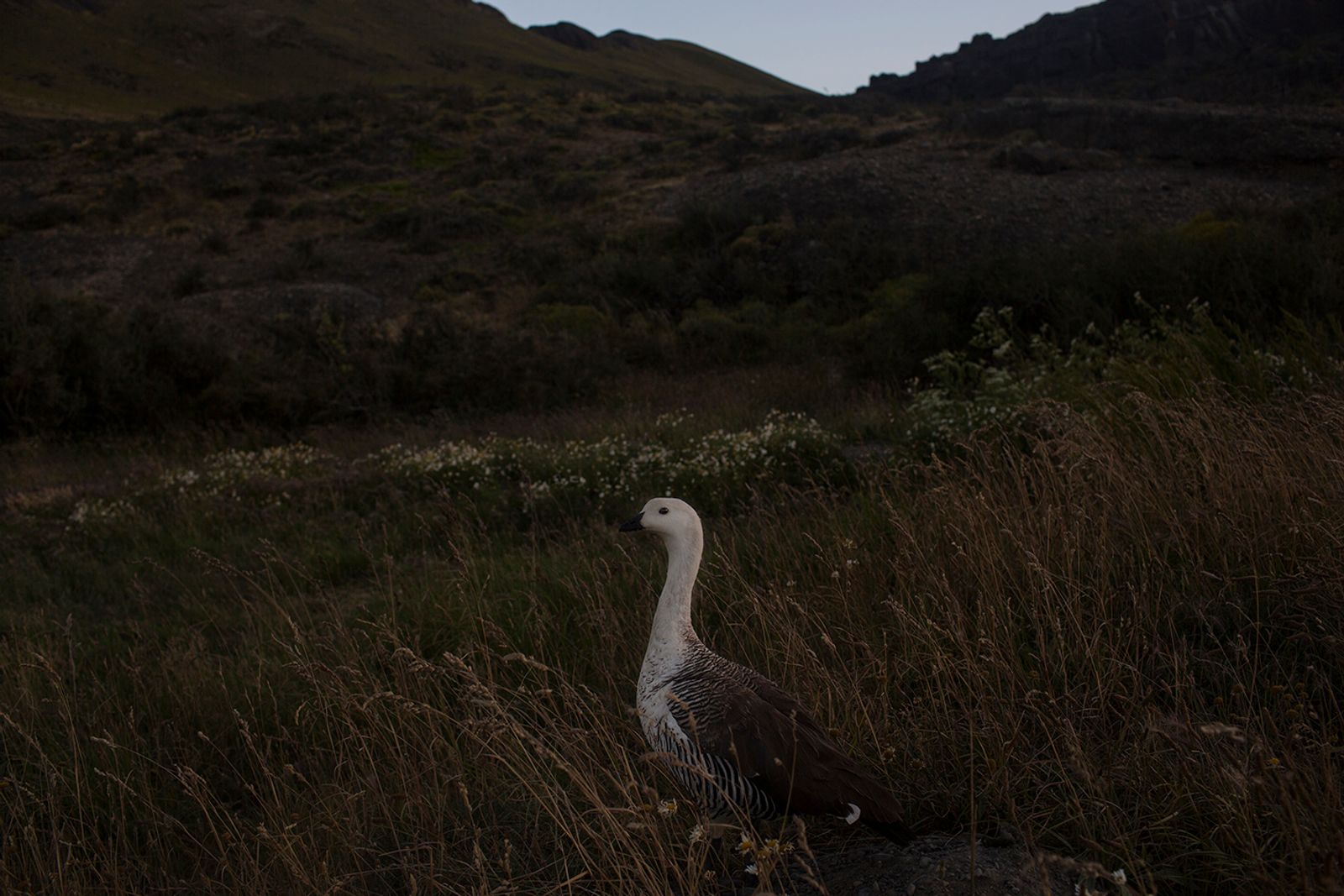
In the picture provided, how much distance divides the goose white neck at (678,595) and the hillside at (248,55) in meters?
58.8

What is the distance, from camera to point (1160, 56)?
166ft

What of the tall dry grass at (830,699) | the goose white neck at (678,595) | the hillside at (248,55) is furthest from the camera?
the hillside at (248,55)

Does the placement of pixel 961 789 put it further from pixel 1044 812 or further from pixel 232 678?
pixel 232 678

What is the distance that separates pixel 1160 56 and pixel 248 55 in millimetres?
72369

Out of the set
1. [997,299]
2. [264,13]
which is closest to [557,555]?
[997,299]

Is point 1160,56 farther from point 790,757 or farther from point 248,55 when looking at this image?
point 248,55

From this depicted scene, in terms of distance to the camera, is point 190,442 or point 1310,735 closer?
point 1310,735

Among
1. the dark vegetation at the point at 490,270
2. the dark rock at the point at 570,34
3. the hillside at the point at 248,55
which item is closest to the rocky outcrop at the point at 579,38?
the dark rock at the point at 570,34

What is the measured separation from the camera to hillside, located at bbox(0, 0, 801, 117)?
60.2 m

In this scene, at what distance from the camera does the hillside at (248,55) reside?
2370 inches

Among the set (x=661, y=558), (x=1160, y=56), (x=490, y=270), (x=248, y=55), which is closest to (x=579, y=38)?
(x=248, y=55)

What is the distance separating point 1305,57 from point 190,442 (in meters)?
42.0

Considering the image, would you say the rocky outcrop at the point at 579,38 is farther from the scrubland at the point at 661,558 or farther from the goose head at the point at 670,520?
the goose head at the point at 670,520

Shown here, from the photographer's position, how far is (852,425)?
8867 mm
